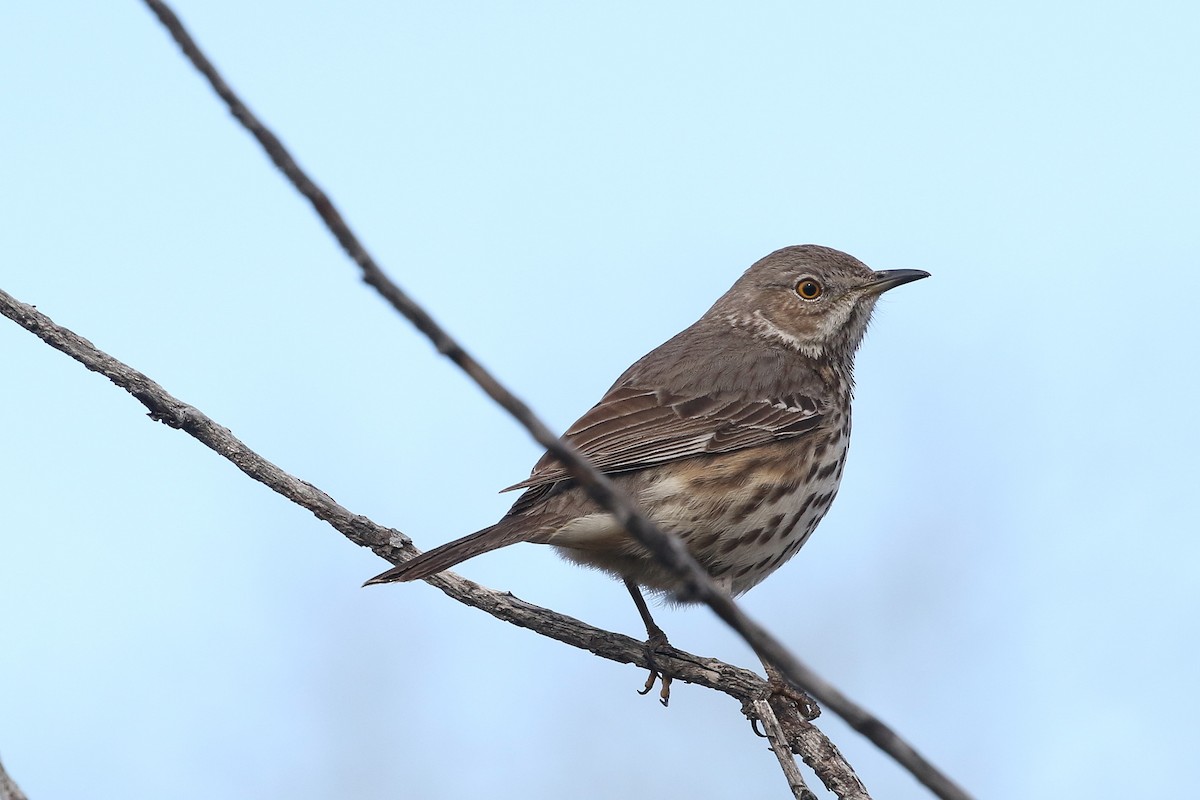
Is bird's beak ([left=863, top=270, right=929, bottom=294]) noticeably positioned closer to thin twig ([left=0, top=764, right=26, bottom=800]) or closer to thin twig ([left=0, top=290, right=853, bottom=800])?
thin twig ([left=0, top=290, right=853, bottom=800])

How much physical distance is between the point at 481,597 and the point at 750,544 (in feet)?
6.33

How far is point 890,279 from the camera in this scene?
31.5ft

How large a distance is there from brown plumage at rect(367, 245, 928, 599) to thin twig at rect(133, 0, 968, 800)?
4.05m

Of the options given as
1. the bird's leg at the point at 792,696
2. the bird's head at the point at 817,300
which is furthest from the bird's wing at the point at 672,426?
the bird's leg at the point at 792,696

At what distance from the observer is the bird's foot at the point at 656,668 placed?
7.02m

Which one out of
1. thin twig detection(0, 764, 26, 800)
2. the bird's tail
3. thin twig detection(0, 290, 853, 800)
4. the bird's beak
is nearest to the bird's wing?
the bird's tail

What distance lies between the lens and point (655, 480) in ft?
24.9

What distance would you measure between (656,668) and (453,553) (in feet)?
4.79

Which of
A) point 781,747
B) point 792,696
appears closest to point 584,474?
point 781,747

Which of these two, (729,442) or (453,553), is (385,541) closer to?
(453,553)

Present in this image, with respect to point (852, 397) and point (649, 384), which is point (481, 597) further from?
point (852, 397)

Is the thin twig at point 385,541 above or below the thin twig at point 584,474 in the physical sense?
above

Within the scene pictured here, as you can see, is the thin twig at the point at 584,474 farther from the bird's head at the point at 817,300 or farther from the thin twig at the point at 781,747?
the bird's head at the point at 817,300

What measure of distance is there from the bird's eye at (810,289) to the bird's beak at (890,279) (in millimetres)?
352
